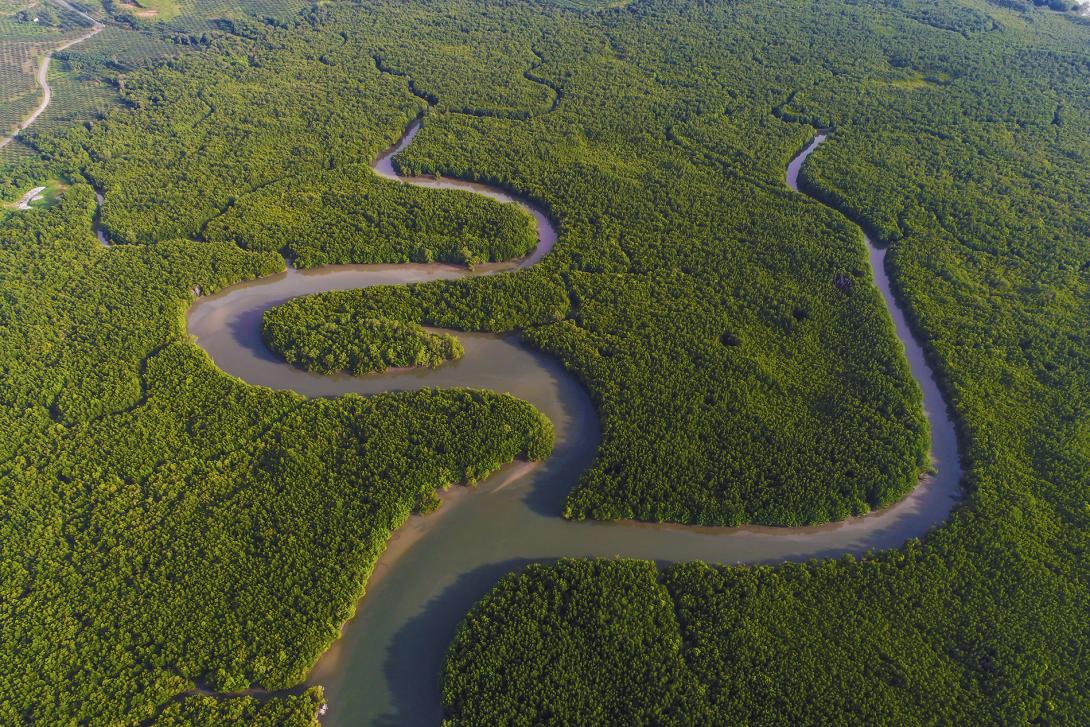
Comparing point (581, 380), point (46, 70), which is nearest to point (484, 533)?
point (581, 380)

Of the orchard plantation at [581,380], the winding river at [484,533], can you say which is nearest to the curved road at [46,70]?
the orchard plantation at [581,380]

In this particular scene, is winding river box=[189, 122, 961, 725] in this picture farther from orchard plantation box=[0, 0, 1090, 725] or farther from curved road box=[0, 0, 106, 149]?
curved road box=[0, 0, 106, 149]

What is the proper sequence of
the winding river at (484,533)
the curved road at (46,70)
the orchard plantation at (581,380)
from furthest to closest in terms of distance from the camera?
the curved road at (46,70), the winding river at (484,533), the orchard plantation at (581,380)

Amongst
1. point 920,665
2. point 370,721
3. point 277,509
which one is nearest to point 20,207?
point 277,509

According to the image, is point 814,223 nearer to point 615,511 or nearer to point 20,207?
point 615,511

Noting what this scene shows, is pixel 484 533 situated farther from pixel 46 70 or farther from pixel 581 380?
pixel 46 70

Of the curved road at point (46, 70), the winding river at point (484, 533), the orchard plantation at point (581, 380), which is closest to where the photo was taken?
the orchard plantation at point (581, 380)

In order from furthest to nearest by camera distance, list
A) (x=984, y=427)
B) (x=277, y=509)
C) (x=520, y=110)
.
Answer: (x=520, y=110) < (x=984, y=427) < (x=277, y=509)

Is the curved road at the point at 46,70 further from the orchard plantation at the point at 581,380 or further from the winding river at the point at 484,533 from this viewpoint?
the winding river at the point at 484,533
